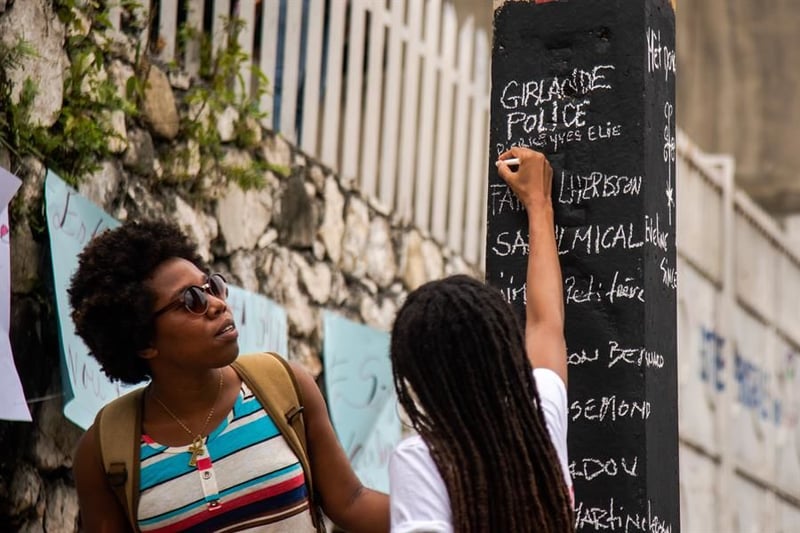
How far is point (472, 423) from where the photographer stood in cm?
297

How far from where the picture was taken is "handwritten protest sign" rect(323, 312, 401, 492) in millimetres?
7578

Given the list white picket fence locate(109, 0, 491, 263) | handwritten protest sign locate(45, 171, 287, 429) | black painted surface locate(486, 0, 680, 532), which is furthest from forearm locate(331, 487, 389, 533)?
white picket fence locate(109, 0, 491, 263)

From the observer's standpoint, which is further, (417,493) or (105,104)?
(105,104)

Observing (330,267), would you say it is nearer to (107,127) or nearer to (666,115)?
(107,127)

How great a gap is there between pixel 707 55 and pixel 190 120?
10798 mm

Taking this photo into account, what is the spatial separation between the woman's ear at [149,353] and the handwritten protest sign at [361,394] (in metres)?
3.73

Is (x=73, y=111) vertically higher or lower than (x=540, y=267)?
higher

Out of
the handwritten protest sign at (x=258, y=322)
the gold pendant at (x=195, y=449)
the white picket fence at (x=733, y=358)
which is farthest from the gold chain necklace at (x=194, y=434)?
the white picket fence at (x=733, y=358)

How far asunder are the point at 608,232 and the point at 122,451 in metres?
1.43

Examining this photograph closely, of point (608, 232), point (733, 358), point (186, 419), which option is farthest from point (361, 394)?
point (733, 358)

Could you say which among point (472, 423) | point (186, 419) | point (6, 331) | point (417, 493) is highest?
point (6, 331)

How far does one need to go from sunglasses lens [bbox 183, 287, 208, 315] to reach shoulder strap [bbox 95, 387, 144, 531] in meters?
0.28

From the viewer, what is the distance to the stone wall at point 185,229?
5.29 metres

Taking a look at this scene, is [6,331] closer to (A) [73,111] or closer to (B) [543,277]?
(A) [73,111]
